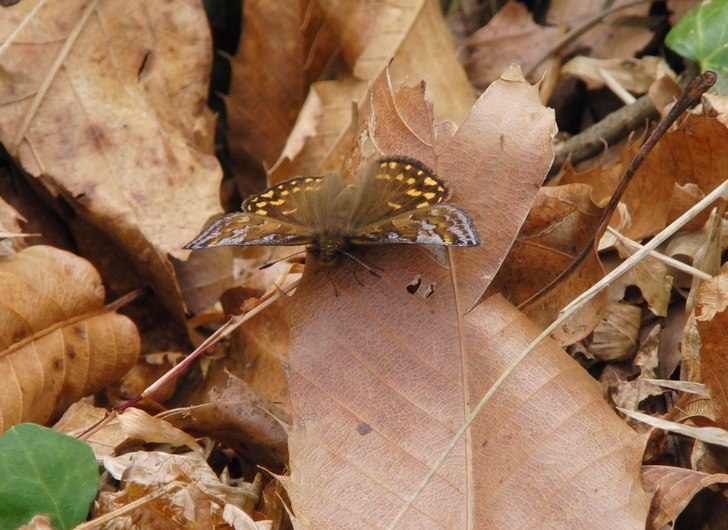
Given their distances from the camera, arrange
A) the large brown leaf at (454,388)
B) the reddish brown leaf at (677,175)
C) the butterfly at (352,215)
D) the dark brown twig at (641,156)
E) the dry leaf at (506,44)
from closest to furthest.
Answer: the large brown leaf at (454,388) → the dark brown twig at (641,156) → the butterfly at (352,215) → the reddish brown leaf at (677,175) → the dry leaf at (506,44)

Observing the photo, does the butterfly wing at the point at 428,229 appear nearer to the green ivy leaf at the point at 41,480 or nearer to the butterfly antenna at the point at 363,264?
the butterfly antenna at the point at 363,264

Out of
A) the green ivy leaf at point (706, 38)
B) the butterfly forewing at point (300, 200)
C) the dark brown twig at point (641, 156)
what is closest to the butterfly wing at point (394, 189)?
the butterfly forewing at point (300, 200)

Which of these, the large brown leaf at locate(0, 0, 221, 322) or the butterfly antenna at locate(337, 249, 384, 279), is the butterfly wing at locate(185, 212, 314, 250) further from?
the large brown leaf at locate(0, 0, 221, 322)

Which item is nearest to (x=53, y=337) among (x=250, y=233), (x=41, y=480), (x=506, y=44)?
(x=41, y=480)

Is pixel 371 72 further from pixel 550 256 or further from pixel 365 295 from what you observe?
pixel 365 295

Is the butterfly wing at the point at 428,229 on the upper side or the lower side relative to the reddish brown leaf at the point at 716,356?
upper
